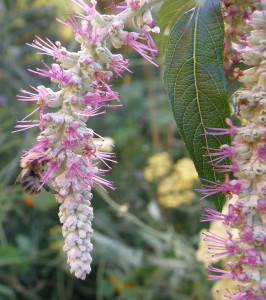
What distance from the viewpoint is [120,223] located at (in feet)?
8.78

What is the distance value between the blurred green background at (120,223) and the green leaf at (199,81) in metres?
1.08

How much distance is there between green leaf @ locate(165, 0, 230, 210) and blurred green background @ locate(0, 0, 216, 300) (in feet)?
3.54

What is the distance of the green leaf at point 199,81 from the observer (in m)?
0.60

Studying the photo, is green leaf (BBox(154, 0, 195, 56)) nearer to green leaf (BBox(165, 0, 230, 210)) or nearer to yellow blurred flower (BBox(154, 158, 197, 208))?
green leaf (BBox(165, 0, 230, 210))

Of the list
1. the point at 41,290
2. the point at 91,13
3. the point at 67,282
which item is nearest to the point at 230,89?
the point at 91,13

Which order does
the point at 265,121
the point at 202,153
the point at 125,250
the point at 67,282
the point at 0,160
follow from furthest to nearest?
the point at 0,160, the point at 67,282, the point at 125,250, the point at 202,153, the point at 265,121

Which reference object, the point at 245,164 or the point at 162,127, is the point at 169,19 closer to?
the point at 245,164

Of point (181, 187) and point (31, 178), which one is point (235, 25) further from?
point (181, 187)

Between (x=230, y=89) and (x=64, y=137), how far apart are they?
30 cm

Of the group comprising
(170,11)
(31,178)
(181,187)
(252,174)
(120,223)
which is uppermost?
(170,11)

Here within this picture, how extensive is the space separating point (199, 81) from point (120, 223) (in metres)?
2.15

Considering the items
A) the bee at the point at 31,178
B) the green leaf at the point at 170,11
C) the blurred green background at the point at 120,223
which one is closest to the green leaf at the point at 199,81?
the green leaf at the point at 170,11

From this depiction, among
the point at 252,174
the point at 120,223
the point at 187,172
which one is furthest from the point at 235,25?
the point at 120,223

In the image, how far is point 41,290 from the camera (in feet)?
7.96
